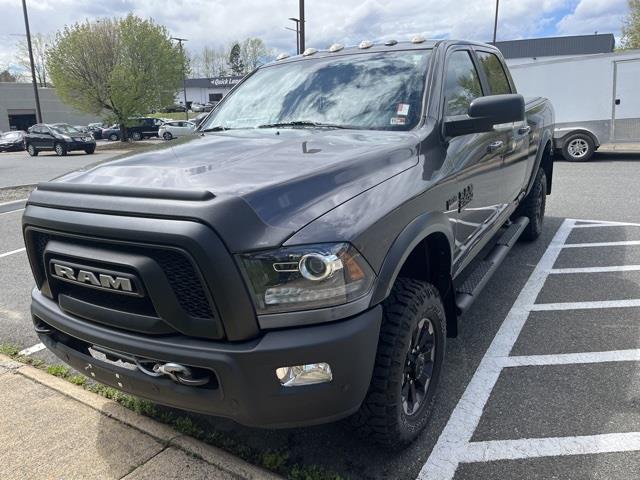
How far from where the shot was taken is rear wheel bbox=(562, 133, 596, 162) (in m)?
12.9

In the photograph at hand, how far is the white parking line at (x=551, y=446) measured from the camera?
8.27 ft

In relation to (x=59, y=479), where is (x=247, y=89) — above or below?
above

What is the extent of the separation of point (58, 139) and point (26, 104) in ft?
111

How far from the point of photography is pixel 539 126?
5.55 m

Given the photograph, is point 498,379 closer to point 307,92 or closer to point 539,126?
point 307,92

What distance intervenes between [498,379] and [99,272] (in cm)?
237

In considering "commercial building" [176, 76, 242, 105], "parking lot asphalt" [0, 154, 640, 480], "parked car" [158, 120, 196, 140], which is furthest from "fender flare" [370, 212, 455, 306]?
"commercial building" [176, 76, 242, 105]

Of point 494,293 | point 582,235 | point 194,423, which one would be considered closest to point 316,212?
point 194,423

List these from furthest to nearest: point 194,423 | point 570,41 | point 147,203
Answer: point 570,41, point 194,423, point 147,203

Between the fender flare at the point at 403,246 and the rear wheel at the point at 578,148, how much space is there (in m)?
11.8

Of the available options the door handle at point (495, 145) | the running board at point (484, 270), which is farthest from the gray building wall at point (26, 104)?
the door handle at point (495, 145)

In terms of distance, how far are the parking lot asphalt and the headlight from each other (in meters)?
0.87

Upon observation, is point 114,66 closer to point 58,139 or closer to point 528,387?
point 58,139

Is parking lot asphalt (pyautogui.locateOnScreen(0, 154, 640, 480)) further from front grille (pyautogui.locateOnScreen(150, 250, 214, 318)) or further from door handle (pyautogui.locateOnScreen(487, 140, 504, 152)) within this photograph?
door handle (pyautogui.locateOnScreen(487, 140, 504, 152))
